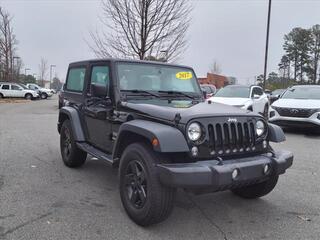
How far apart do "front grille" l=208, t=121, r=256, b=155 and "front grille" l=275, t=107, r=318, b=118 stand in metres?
7.91

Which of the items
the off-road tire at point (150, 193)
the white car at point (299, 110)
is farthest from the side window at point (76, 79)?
the white car at point (299, 110)

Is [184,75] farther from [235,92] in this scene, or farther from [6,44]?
[6,44]

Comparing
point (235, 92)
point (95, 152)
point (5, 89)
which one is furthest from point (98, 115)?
point (5, 89)

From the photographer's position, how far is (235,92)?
14.6 m

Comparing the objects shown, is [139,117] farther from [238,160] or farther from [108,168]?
[108,168]

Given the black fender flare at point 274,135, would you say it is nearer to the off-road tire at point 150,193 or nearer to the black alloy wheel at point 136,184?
the off-road tire at point 150,193

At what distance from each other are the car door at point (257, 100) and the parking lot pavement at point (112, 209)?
7.41 metres

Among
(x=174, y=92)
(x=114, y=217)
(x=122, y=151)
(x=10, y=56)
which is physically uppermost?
(x=10, y=56)

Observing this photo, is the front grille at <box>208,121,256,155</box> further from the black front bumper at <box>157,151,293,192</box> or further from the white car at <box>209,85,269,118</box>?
the white car at <box>209,85,269,118</box>

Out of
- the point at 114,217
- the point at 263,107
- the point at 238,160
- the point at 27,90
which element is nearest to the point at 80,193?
the point at 114,217

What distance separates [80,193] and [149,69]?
77.7 inches

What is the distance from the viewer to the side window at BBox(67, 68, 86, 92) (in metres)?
6.27

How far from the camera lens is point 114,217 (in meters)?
4.34

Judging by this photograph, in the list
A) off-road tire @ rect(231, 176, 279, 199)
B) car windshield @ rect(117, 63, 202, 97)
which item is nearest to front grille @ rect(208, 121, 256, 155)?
off-road tire @ rect(231, 176, 279, 199)
